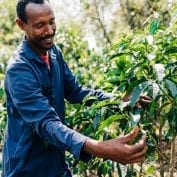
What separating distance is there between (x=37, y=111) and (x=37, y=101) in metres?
0.05

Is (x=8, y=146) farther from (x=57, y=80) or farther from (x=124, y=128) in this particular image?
(x=124, y=128)

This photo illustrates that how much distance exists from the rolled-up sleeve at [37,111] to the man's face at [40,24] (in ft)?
0.48

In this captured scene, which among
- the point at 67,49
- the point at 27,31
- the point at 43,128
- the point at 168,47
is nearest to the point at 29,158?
the point at 43,128

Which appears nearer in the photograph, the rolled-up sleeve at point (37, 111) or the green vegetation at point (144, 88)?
the rolled-up sleeve at point (37, 111)

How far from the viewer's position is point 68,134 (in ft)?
5.56

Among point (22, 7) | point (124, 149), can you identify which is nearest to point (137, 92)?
point (124, 149)

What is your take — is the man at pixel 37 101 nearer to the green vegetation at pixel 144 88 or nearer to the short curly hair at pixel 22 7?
the short curly hair at pixel 22 7

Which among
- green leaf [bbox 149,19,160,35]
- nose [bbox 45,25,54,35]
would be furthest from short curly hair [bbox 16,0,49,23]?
green leaf [bbox 149,19,160,35]

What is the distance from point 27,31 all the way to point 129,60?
Result: 52 centimetres

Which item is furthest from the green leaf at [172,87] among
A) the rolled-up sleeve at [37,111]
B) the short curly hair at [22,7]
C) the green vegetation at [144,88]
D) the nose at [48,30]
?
the short curly hair at [22,7]

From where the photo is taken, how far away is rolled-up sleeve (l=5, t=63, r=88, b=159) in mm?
1686

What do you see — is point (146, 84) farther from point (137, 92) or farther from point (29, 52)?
point (29, 52)

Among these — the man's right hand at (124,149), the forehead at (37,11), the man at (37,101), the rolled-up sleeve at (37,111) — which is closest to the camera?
the man's right hand at (124,149)

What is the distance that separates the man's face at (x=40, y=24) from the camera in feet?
6.62
